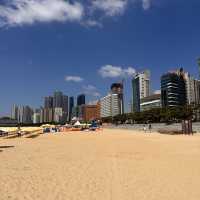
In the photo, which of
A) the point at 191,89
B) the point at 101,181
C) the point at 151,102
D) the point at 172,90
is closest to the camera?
the point at 101,181

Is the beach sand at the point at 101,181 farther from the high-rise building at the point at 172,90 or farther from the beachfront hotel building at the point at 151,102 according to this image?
the beachfront hotel building at the point at 151,102

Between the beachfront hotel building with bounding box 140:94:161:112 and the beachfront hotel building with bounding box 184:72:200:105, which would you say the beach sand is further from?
the beachfront hotel building with bounding box 184:72:200:105

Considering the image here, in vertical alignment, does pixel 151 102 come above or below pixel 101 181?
above

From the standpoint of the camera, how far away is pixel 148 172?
12383 millimetres

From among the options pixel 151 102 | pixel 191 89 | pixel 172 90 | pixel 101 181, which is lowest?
pixel 101 181

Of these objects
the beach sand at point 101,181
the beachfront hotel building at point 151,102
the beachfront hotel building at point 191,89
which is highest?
the beachfront hotel building at point 191,89

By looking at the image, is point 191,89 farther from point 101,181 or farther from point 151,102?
point 101,181

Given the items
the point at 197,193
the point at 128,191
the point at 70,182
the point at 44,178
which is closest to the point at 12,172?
the point at 44,178

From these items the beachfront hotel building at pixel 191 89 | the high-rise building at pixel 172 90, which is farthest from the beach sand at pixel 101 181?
the beachfront hotel building at pixel 191 89

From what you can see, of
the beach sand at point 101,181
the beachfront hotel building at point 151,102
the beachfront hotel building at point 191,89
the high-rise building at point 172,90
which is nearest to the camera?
the beach sand at point 101,181

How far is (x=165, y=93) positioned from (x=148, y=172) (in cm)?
15065

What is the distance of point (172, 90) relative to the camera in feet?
523

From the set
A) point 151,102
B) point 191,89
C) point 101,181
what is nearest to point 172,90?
point 151,102

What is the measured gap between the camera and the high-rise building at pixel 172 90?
157750 millimetres
